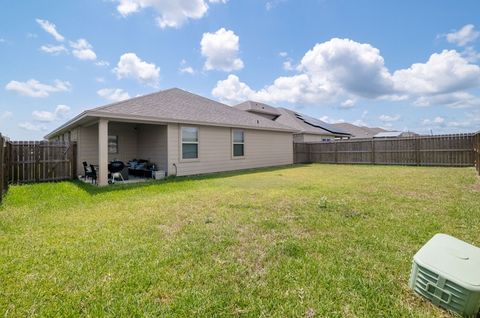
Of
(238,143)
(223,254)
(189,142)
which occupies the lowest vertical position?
(223,254)

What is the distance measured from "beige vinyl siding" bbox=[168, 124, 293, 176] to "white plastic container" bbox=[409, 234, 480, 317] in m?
9.88

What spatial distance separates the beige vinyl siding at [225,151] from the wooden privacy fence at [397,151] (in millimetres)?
2882

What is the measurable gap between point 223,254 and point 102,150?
24.9 ft

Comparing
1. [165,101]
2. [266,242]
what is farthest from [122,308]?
[165,101]

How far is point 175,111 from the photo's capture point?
453 inches

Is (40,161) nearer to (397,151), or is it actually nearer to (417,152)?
(397,151)

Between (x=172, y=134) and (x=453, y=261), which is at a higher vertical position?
(x=172, y=134)

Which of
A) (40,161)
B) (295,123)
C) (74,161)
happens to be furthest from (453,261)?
(295,123)

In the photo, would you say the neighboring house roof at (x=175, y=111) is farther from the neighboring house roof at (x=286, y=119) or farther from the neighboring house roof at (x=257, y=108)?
the neighboring house roof at (x=257, y=108)

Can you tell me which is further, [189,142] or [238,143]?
[238,143]

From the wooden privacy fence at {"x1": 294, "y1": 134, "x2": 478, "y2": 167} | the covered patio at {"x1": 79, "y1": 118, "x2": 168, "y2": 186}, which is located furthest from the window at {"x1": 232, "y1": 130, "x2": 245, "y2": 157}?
the wooden privacy fence at {"x1": 294, "y1": 134, "x2": 478, "y2": 167}

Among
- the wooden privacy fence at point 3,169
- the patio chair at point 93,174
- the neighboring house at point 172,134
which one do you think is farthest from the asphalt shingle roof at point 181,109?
the wooden privacy fence at point 3,169

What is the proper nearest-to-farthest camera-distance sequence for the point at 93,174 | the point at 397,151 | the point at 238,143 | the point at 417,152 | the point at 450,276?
the point at 450,276 → the point at 93,174 → the point at 238,143 → the point at 417,152 → the point at 397,151

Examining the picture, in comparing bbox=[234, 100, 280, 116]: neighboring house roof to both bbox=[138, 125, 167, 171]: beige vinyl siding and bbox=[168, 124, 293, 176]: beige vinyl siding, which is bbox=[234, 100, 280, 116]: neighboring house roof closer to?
bbox=[168, 124, 293, 176]: beige vinyl siding
